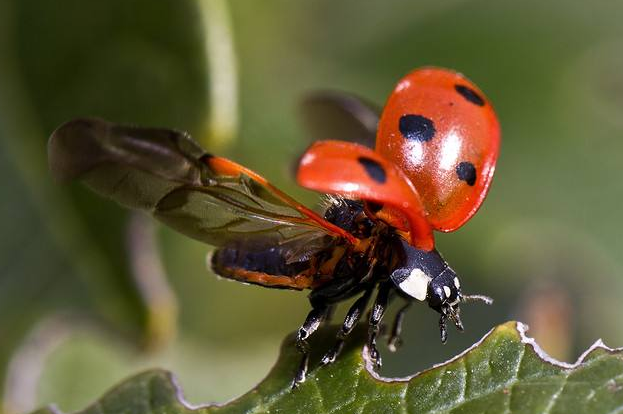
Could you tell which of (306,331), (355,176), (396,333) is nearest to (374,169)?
(355,176)

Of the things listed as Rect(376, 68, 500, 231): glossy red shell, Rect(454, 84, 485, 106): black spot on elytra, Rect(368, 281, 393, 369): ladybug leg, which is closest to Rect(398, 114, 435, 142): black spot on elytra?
Rect(376, 68, 500, 231): glossy red shell

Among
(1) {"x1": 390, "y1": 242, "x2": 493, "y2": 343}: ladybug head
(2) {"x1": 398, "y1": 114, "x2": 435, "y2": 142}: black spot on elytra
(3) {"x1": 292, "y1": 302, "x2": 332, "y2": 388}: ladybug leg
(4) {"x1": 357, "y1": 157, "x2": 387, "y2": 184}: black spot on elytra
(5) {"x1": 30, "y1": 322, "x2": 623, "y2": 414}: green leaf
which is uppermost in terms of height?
(2) {"x1": 398, "y1": 114, "x2": 435, "y2": 142}: black spot on elytra

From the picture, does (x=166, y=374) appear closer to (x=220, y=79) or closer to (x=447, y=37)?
(x=220, y=79)

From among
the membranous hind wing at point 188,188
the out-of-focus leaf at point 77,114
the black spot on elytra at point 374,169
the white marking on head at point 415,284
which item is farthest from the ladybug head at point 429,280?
the out-of-focus leaf at point 77,114

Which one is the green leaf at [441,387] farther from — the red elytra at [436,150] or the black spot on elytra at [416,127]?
the black spot on elytra at [416,127]

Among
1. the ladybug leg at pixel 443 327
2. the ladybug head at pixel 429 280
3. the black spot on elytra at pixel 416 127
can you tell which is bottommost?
the ladybug leg at pixel 443 327

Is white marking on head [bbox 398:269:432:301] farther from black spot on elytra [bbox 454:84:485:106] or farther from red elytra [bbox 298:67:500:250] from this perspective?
black spot on elytra [bbox 454:84:485:106]
